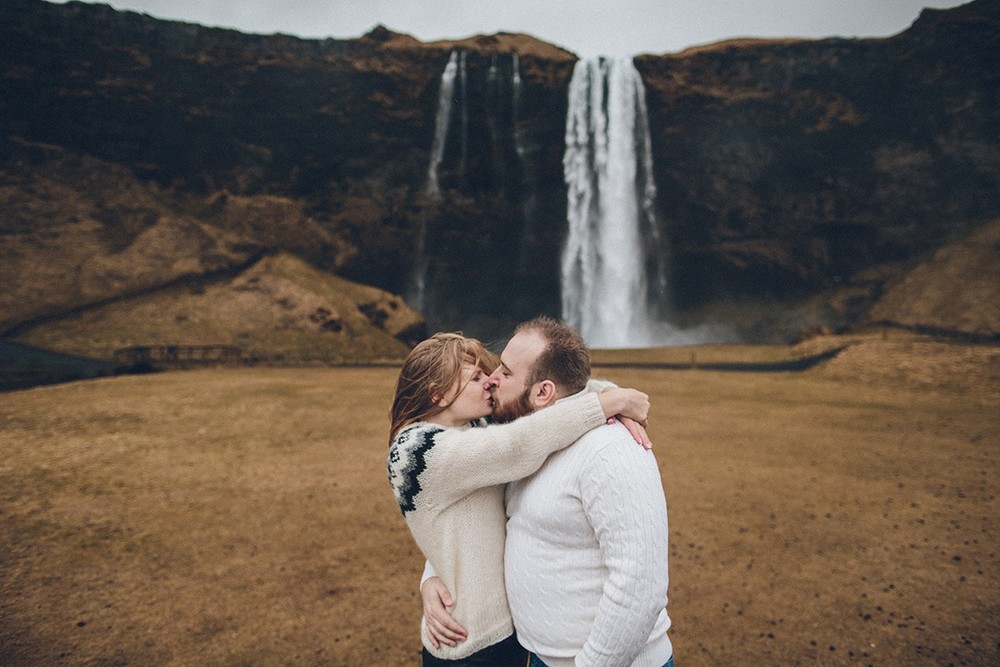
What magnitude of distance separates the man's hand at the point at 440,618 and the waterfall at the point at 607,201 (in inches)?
1537

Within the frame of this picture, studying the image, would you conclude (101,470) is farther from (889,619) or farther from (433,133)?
(433,133)

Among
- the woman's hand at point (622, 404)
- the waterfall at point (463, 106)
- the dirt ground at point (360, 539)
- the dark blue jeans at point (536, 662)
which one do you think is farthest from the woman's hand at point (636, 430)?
the waterfall at point (463, 106)

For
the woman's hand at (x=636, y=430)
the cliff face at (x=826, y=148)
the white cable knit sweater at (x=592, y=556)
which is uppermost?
the cliff face at (x=826, y=148)

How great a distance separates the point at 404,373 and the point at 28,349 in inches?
1241

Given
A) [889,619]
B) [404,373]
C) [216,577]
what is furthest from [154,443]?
[889,619]

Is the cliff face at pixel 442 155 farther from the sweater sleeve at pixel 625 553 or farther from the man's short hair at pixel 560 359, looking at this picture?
the sweater sleeve at pixel 625 553

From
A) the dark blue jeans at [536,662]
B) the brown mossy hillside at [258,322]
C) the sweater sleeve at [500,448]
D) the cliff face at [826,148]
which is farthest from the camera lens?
the cliff face at [826,148]

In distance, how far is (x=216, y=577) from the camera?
231 inches

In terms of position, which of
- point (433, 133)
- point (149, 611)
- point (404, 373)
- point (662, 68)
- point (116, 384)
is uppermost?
point (662, 68)

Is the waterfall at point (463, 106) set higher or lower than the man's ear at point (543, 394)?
higher

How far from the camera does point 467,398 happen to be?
7.90ft

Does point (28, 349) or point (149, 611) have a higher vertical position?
point (149, 611)

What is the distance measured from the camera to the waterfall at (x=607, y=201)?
3953cm

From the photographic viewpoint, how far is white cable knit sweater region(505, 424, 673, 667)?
185 cm
